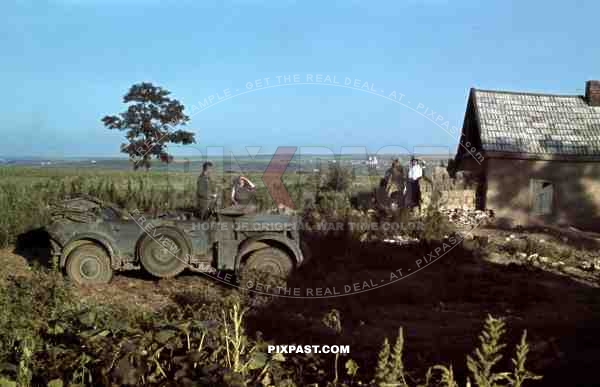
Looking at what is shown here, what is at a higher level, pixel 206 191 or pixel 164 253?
pixel 206 191

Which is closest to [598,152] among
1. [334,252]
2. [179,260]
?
[334,252]

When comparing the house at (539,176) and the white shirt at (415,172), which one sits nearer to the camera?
the house at (539,176)

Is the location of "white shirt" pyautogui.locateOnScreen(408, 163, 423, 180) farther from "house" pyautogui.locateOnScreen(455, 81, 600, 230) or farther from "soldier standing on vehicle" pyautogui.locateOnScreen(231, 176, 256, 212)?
"soldier standing on vehicle" pyautogui.locateOnScreen(231, 176, 256, 212)

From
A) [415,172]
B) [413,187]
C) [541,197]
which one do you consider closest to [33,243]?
[413,187]

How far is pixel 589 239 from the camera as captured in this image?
54.7 ft

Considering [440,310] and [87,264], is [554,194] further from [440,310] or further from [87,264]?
[87,264]

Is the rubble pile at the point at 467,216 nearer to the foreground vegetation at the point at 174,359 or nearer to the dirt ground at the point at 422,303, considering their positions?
the dirt ground at the point at 422,303

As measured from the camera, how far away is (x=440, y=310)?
30.4 ft

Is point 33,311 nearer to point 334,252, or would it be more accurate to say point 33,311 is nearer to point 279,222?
point 279,222

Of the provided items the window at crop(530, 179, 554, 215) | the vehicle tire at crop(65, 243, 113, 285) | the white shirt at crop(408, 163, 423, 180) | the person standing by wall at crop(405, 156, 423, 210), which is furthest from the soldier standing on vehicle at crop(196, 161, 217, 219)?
the window at crop(530, 179, 554, 215)

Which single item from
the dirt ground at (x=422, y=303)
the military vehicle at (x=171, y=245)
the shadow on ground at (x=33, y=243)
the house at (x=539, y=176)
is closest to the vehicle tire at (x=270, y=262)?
the military vehicle at (x=171, y=245)

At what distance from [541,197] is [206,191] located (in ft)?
42.0

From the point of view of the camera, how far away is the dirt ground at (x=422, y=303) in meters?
6.37

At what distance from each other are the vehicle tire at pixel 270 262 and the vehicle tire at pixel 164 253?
103 cm
